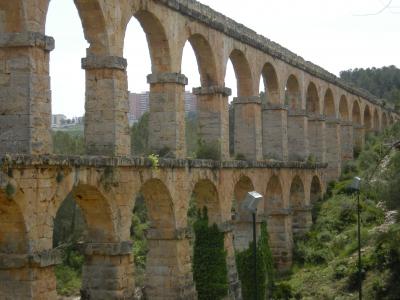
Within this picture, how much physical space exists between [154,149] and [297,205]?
11.6 m

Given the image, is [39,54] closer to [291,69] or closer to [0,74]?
[0,74]

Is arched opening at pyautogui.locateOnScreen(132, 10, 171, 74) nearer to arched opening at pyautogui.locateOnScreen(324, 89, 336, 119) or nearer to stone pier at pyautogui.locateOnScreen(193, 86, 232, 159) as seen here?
stone pier at pyautogui.locateOnScreen(193, 86, 232, 159)

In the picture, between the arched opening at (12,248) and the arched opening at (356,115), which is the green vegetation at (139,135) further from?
the arched opening at (12,248)

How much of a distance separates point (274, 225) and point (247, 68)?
6.48 meters

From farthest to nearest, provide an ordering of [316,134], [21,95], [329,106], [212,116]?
[329,106]
[316,134]
[212,116]
[21,95]

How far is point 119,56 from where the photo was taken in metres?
15.6

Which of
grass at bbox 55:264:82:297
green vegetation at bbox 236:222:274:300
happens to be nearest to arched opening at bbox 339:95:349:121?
grass at bbox 55:264:82:297

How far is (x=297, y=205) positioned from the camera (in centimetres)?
2817


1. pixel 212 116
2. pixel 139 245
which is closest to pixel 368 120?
pixel 139 245

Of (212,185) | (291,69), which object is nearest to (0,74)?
(212,185)

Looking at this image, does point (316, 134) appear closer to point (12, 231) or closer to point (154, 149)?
point (154, 149)

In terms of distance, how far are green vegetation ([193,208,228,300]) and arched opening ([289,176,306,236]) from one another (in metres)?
8.71

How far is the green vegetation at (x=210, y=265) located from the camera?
19297mm

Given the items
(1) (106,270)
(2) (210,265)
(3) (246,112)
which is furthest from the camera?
(3) (246,112)
